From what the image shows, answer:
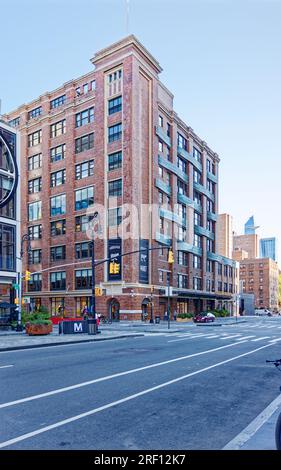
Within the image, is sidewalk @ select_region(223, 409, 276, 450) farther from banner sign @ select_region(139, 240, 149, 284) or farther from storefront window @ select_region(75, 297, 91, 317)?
storefront window @ select_region(75, 297, 91, 317)

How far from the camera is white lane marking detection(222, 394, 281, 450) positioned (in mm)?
5492

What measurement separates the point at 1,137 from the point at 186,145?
1475 inches

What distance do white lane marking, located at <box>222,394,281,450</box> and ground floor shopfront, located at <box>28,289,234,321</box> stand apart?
3400 centimetres

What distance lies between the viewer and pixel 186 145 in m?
68.1

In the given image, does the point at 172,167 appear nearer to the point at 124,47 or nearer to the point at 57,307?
the point at 124,47

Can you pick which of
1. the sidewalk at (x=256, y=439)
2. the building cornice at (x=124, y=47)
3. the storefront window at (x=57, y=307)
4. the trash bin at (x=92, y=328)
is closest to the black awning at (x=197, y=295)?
the storefront window at (x=57, y=307)

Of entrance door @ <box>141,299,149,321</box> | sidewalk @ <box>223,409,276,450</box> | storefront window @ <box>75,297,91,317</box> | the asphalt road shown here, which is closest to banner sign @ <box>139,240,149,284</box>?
entrance door @ <box>141,299,149,321</box>

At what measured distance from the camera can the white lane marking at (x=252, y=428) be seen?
18.0 ft

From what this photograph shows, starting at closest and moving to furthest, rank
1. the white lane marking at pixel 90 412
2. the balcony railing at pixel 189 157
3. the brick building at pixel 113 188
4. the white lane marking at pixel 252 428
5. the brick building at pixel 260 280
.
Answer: the white lane marking at pixel 252 428 < the white lane marking at pixel 90 412 < the brick building at pixel 113 188 < the balcony railing at pixel 189 157 < the brick building at pixel 260 280

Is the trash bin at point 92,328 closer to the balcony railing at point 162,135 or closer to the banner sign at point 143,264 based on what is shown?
the banner sign at point 143,264

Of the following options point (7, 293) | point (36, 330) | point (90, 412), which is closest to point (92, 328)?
point (36, 330)

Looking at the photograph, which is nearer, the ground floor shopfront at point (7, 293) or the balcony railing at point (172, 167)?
the ground floor shopfront at point (7, 293)

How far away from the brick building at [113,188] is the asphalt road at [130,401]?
35.6m

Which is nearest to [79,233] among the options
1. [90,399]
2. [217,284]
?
[217,284]
